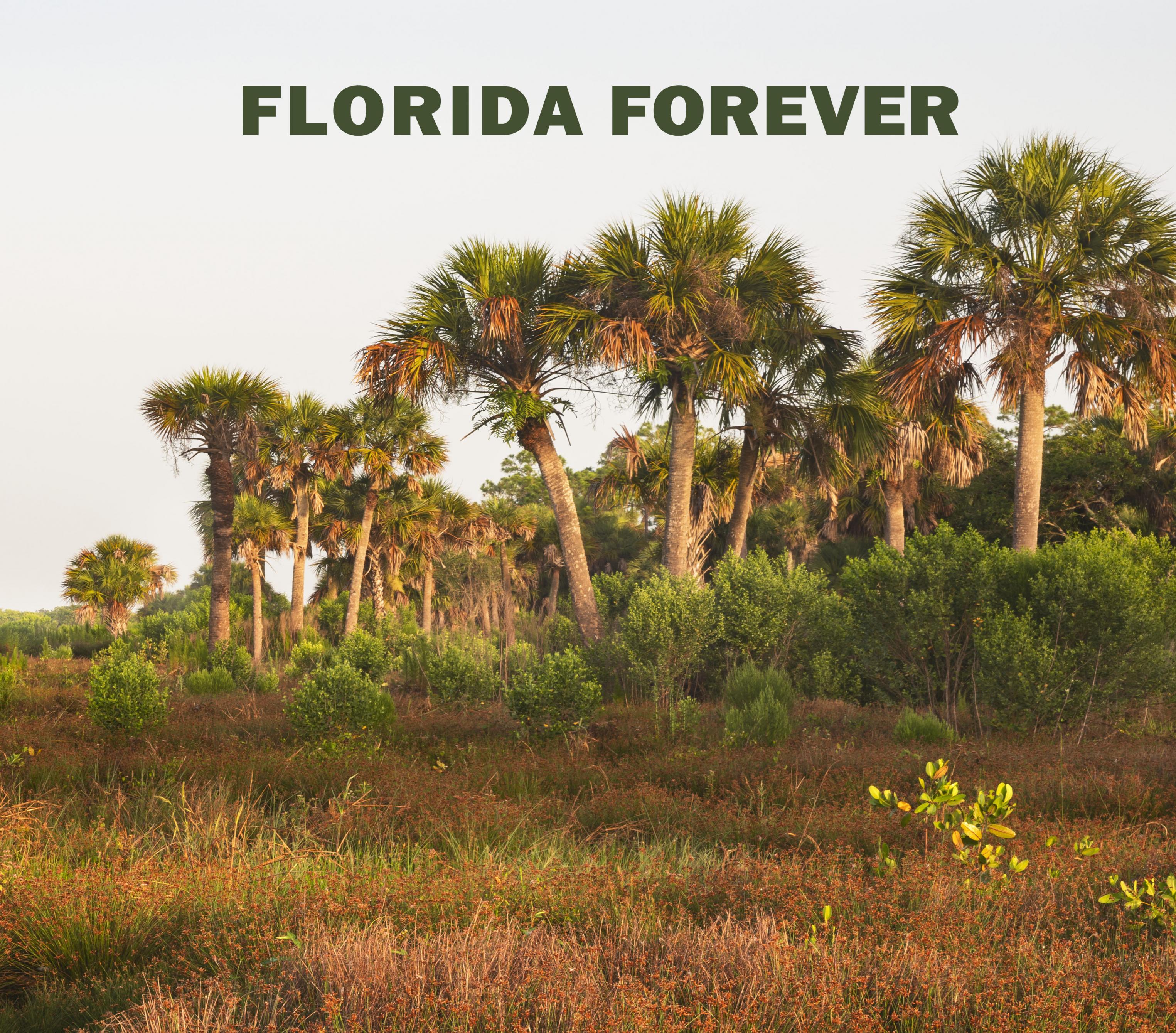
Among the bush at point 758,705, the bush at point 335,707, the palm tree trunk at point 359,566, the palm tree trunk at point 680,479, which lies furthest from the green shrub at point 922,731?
the palm tree trunk at point 359,566

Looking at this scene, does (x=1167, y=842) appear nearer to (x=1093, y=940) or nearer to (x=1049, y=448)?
(x=1093, y=940)

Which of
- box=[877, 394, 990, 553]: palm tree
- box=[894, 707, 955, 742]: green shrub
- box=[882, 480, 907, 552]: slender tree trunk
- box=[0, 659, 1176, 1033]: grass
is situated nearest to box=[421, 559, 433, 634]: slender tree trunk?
box=[882, 480, 907, 552]: slender tree trunk

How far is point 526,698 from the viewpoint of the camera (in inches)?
426

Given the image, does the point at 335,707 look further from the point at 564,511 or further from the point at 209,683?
the point at 209,683

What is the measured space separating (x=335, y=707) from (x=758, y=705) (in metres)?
4.94

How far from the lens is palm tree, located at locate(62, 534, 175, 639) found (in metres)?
38.9

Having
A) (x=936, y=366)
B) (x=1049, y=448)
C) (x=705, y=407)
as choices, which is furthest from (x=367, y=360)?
(x=1049, y=448)

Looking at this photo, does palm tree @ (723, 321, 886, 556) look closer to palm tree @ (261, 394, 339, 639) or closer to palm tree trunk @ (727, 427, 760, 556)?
palm tree trunk @ (727, 427, 760, 556)

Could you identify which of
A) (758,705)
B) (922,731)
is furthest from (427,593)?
(922,731)

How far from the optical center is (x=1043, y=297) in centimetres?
1499

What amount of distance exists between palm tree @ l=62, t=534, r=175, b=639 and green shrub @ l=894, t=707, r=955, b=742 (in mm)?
36270

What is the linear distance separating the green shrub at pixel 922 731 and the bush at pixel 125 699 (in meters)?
8.58

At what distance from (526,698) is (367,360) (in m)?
7.94

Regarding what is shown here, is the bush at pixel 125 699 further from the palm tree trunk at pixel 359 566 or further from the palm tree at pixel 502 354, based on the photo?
the palm tree trunk at pixel 359 566
